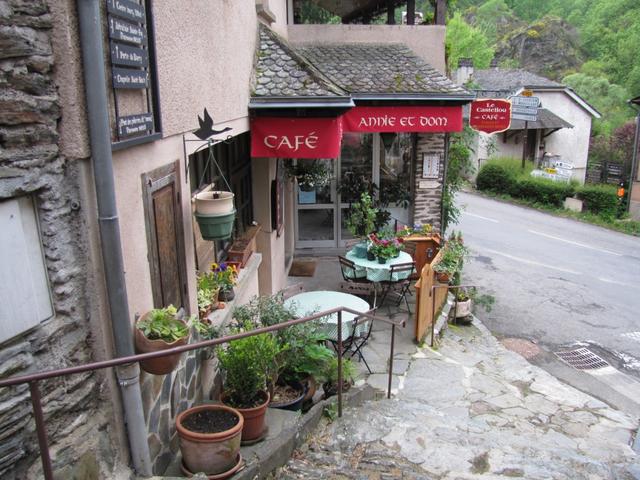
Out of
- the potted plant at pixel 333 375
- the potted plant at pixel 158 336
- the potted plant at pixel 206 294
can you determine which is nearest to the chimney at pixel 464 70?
the potted plant at pixel 333 375

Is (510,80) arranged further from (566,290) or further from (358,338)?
(358,338)

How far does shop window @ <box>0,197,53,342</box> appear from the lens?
88.2 inches

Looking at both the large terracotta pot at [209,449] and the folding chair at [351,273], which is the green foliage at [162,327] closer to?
the large terracotta pot at [209,449]

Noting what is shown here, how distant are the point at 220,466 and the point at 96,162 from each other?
204cm

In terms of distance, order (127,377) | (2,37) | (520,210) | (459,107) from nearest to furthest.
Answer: (2,37)
(127,377)
(459,107)
(520,210)

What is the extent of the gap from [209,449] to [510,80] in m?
32.3

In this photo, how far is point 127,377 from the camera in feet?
9.28

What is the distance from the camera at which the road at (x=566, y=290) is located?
27.8ft

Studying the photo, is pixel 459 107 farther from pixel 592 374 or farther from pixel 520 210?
pixel 520 210

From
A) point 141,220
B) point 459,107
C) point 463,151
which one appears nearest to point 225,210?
point 141,220

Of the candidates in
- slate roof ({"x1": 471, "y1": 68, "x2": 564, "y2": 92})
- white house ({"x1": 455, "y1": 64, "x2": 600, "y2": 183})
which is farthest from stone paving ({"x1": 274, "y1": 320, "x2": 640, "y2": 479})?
slate roof ({"x1": 471, "y1": 68, "x2": 564, "y2": 92})

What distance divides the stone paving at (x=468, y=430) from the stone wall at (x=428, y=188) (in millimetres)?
3398

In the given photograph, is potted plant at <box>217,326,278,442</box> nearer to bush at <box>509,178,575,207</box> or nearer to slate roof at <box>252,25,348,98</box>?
slate roof at <box>252,25,348,98</box>

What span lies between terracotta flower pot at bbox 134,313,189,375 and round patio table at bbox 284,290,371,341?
2.97 meters
